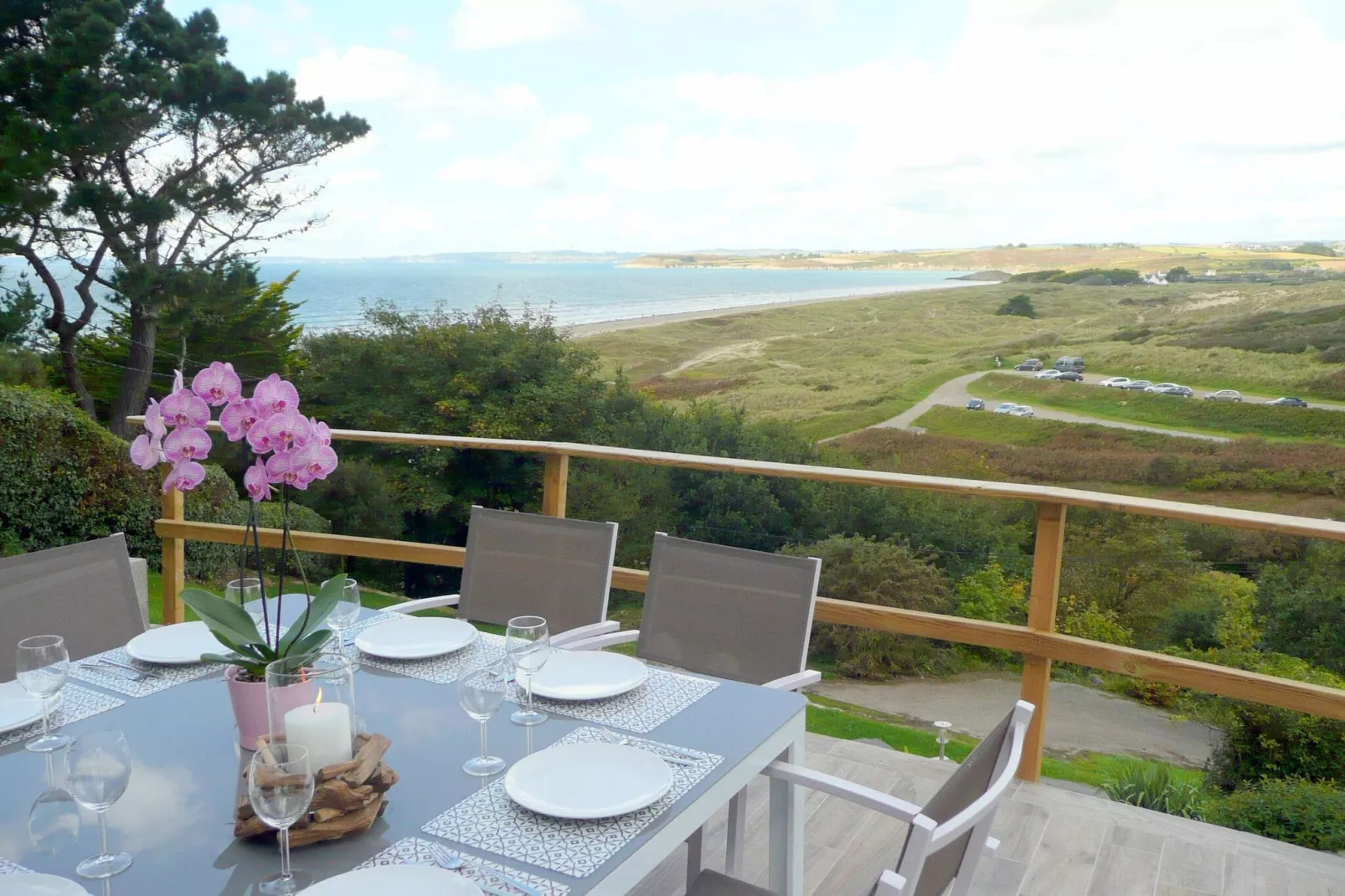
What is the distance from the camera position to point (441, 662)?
6.53ft

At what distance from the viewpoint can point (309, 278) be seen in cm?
1864

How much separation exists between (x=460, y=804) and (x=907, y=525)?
453cm

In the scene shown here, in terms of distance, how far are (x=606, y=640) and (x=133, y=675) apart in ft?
3.33

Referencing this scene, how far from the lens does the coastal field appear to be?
1412 centimetres

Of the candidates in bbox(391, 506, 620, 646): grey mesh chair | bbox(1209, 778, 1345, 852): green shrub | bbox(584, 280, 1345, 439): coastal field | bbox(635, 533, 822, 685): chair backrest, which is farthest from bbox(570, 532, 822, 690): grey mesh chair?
bbox(584, 280, 1345, 439): coastal field

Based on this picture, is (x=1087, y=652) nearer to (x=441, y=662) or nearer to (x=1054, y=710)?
(x=441, y=662)

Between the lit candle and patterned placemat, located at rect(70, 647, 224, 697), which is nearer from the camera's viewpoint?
the lit candle

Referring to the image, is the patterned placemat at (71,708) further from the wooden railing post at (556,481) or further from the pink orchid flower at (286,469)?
the wooden railing post at (556,481)

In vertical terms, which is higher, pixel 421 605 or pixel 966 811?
pixel 966 811

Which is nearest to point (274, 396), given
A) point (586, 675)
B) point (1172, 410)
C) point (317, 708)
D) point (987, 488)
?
point (317, 708)

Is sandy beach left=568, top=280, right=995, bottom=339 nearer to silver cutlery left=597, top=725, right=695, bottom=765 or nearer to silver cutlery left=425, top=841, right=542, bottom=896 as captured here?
silver cutlery left=597, top=725, right=695, bottom=765

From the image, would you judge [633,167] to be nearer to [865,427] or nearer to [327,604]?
[865,427]

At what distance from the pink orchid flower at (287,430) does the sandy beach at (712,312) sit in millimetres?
15654

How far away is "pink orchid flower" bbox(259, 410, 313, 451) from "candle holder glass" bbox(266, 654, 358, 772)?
31 cm
